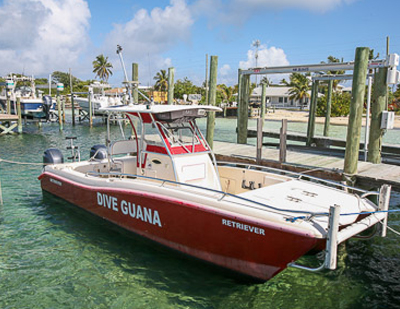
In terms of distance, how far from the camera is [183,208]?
6.09 m

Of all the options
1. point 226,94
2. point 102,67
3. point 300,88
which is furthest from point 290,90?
point 102,67

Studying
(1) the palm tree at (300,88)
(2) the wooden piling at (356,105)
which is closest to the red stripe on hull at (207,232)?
(2) the wooden piling at (356,105)

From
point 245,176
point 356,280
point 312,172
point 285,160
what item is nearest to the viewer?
point 356,280

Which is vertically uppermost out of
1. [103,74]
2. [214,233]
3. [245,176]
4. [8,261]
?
[103,74]

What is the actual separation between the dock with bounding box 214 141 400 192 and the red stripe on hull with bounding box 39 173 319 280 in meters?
3.69

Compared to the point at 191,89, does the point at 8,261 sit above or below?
below

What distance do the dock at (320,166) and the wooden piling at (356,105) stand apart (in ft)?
1.30

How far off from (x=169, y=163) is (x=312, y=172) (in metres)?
3.84

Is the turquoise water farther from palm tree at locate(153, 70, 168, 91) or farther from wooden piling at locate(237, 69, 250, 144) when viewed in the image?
palm tree at locate(153, 70, 168, 91)

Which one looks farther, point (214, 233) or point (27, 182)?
point (27, 182)

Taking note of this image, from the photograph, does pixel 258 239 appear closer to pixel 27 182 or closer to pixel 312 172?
pixel 312 172

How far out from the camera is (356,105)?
7801 millimetres

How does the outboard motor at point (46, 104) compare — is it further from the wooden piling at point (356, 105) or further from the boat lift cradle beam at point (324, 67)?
the wooden piling at point (356, 105)

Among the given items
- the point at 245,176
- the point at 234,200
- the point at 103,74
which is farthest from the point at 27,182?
the point at 103,74
